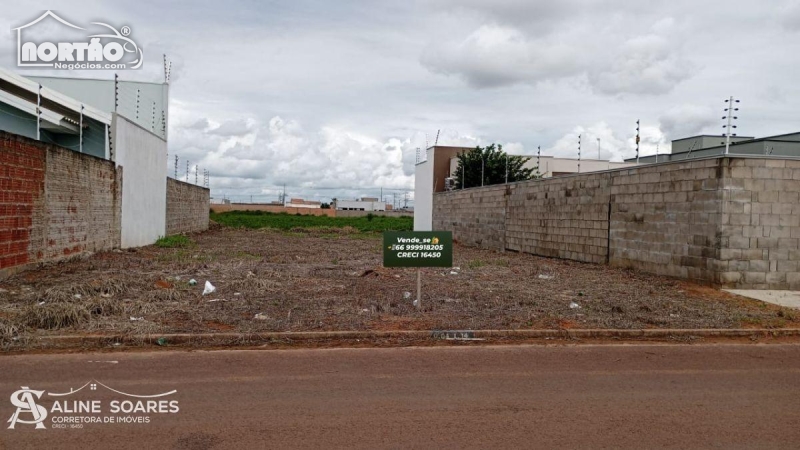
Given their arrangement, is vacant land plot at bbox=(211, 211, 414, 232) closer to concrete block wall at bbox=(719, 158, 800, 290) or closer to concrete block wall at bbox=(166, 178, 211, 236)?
concrete block wall at bbox=(166, 178, 211, 236)

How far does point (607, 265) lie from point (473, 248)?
448 inches

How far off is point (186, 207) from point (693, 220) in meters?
27.6

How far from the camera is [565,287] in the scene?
43.1 ft

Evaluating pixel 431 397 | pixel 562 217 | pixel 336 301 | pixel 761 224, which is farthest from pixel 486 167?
pixel 431 397

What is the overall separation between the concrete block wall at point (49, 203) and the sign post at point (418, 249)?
26.7 feet

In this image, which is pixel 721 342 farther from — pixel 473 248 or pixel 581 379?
pixel 473 248

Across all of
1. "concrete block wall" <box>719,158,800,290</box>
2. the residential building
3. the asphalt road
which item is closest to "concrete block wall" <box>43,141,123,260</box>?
the residential building

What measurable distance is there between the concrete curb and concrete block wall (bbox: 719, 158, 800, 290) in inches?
152

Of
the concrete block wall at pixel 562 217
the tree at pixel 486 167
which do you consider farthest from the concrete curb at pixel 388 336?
the tree at pixel 486 167

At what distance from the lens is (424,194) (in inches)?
1626

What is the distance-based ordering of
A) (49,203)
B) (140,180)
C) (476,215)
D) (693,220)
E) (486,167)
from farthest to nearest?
1. (486,167)
2. (476,215)
3. (140,180)
4. (49,203)
5. (693,220)

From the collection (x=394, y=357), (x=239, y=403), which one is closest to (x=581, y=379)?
(x=394, y=357)

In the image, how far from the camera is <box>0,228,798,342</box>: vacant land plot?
8.78 metres

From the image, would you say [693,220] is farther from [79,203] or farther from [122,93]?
[122,93]
